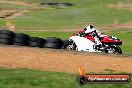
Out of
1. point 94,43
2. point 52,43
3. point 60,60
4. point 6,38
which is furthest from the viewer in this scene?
point 94,43

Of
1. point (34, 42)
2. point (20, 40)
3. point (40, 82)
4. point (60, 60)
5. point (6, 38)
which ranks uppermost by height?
point (6, 38)

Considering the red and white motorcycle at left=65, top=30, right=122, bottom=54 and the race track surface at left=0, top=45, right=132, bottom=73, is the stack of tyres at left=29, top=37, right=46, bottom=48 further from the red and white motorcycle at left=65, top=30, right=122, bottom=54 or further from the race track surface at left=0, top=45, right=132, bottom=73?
the race track surface at left=0, top=45, right=132, bottom=73

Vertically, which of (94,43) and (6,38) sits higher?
(6,38)

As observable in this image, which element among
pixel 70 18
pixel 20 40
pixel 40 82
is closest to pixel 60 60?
pixel 20 40

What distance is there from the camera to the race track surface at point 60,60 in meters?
13.6

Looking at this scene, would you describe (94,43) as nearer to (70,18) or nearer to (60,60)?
(60,60)

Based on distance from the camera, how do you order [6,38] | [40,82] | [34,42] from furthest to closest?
[34,42]
[6,38]
[40,82]

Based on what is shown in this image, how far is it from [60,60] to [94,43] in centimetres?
572

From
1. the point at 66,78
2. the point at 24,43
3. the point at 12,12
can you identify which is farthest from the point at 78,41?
the point at 12,12

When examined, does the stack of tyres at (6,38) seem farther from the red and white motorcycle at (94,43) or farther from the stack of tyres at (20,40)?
the red and white motorcycle at (94,43)

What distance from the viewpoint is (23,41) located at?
61.1 feet

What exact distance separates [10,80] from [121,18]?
43.0 metres

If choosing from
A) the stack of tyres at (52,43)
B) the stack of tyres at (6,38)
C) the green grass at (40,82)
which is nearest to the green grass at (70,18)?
the stack of tyres at (52,43)

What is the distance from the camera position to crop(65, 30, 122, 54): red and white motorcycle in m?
19.9
